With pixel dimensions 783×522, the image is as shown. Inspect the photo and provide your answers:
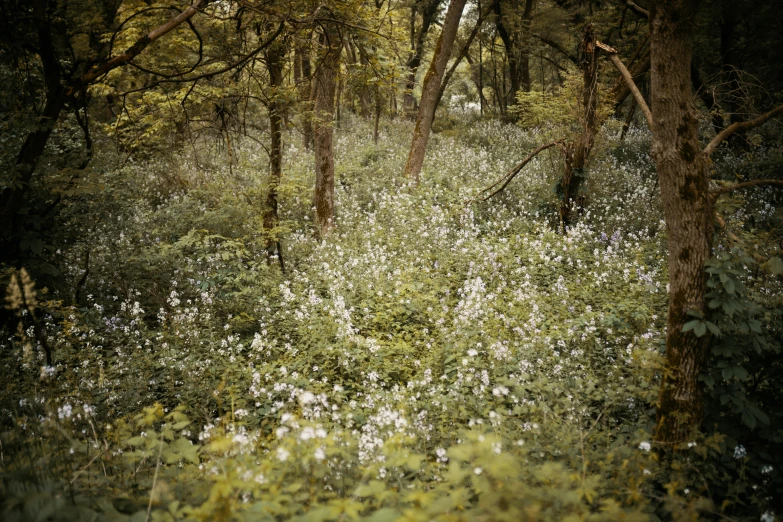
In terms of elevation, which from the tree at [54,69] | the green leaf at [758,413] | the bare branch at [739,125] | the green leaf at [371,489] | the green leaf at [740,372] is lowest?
the green leaf at [758,413]

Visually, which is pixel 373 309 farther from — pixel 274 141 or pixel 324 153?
pixel 324 153

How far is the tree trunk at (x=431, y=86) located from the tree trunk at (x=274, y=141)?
14.0 feet

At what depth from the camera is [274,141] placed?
Result: 26.9 feet

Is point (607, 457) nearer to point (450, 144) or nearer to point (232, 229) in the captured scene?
point (232, 229)

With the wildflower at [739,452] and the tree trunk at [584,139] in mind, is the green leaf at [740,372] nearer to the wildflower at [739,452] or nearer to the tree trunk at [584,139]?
the wildflower at [739,452]

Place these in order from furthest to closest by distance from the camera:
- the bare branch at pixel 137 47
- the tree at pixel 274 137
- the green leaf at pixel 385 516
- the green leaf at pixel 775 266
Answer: the tree at pixel 274 137
the bare branch at pixel 137 47
the green leaf at pixel 775 266
the green leaf at pixel 385 516

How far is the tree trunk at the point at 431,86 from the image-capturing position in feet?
36.5

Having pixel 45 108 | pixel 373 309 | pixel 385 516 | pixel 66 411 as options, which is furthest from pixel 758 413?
pixel 45 108

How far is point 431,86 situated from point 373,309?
7.50m

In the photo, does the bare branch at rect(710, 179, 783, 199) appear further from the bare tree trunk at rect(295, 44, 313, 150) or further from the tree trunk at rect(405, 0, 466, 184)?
the tree trunk at rect(405, 0, 466, 184)

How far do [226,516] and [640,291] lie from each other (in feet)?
20.0

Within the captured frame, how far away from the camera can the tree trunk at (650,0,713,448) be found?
332 centimetres

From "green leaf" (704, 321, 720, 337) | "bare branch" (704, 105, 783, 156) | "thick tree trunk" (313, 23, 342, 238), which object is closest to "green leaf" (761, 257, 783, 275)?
"green leaf" (704, 321, 720, 337)

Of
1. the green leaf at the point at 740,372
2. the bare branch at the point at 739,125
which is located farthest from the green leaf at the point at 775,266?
the bare branch at the point at 739,125
